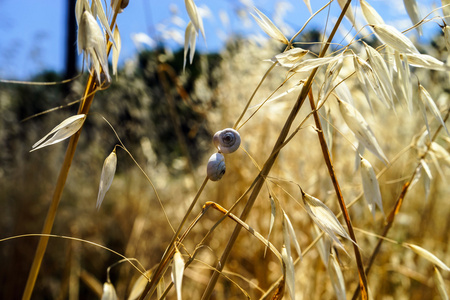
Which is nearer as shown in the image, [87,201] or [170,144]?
[87,201]

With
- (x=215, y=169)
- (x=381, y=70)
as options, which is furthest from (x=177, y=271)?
(x=381, y=70)

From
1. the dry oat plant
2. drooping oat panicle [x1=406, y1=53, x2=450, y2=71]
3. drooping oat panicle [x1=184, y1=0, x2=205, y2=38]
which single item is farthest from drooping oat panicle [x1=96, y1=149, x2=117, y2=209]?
drooping oat panicle [x1=406, y1=53, x2=450, y2=71]

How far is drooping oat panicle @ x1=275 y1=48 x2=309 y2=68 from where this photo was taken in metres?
0.25

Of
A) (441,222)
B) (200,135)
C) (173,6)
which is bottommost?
(441,222)

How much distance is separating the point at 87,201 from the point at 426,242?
1.25 metres

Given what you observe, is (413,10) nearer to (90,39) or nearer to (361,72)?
(361,72)

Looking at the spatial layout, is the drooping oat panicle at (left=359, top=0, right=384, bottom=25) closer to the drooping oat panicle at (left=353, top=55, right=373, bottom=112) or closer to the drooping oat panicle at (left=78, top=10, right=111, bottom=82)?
the drooping oat panicle at (left=353, top=55, right=373, bottom=112)

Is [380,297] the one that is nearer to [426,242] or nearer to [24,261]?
[426,242]

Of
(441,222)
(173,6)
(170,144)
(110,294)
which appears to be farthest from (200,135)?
(170,144)

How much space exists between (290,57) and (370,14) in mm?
89

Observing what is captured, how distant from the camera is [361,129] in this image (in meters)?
0.27

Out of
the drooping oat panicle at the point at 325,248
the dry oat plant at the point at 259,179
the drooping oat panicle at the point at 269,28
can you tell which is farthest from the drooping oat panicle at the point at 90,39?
the drooping oat panicle at the point at 325,248

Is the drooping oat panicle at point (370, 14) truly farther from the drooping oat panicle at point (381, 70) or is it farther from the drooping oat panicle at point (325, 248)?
the drooping oat panicle at point (325, 248)

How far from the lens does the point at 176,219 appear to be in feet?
4.52
